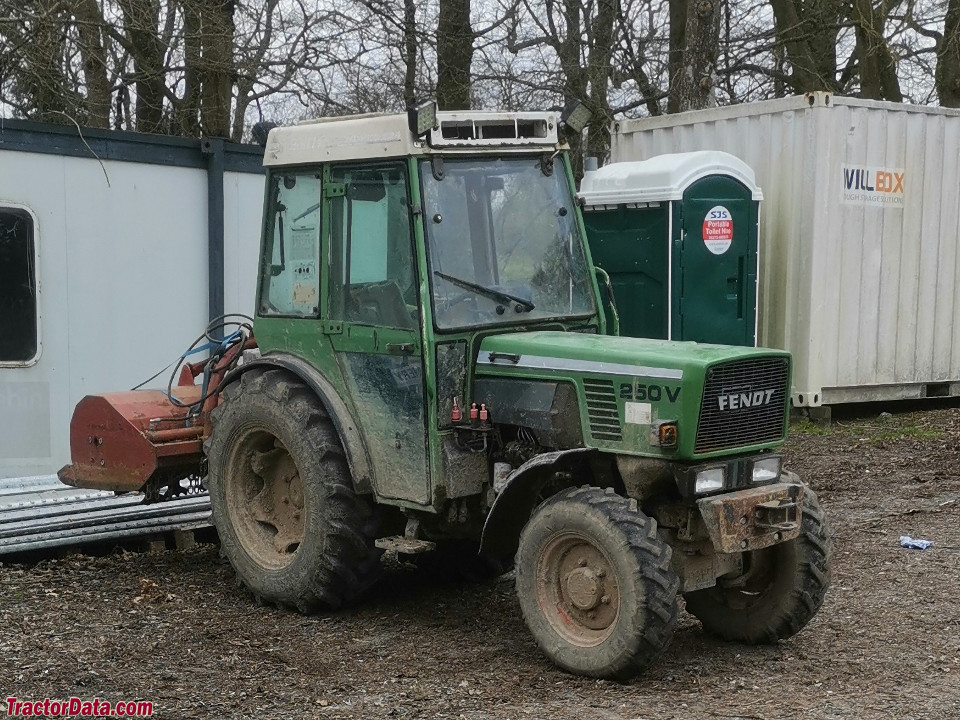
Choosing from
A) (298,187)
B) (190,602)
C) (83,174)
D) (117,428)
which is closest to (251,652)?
(190,602)

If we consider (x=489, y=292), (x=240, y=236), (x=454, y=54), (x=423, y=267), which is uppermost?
(x=454, y=54)

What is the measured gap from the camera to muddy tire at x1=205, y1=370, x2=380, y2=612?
18.1 ft

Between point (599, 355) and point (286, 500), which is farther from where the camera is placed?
point (286, 500)

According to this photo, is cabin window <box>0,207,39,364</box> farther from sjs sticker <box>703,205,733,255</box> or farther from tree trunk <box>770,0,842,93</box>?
tree trunk <box>770,0,842,93</box>

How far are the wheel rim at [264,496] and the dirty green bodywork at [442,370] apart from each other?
0.56 m

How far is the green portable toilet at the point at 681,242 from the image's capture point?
9.67m

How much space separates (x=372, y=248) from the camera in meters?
5.48

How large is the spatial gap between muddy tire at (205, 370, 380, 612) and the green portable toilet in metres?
4.37

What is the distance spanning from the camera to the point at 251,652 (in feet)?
17.1

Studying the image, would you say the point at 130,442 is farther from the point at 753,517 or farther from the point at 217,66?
the point at 217,66

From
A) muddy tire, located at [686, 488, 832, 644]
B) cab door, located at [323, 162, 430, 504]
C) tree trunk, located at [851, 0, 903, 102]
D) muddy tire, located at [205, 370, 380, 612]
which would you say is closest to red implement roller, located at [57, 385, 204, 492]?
muddy tire, located at [205, 370, 380, 612]

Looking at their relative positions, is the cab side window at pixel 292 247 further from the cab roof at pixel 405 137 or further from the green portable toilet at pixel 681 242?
the green portable toilet at pixel 681 242

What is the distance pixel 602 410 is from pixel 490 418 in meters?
0.56

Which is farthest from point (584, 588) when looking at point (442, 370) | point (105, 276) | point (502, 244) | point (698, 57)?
point (698, 57)
